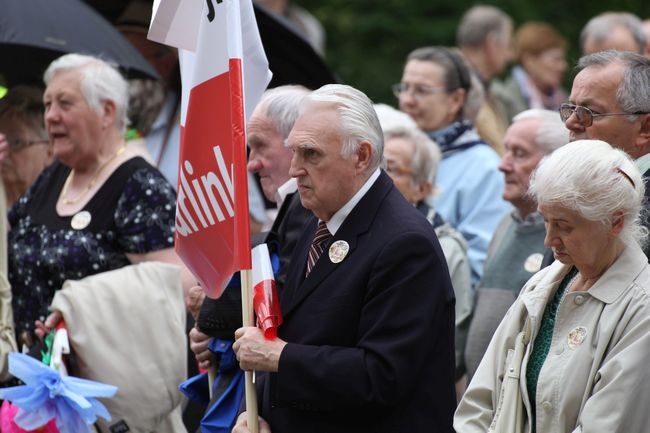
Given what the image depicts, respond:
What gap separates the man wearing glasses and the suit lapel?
0.75 metres

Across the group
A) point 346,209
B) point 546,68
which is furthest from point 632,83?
point 546,68

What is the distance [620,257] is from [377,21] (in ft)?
34.7

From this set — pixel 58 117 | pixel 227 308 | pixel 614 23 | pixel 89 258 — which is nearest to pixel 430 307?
pixel 227 308

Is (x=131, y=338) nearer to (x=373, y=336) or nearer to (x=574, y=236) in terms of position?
(x=373, y=336)

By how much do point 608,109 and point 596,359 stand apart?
108cm

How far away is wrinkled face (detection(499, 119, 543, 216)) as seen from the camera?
21.1 feet

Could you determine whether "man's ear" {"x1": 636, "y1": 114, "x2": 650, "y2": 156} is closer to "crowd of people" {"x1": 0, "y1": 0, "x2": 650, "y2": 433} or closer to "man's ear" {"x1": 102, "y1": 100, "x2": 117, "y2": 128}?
"crowd of people" {"x1": 0, "y1": 0, "x2": 650, "y2": 433}

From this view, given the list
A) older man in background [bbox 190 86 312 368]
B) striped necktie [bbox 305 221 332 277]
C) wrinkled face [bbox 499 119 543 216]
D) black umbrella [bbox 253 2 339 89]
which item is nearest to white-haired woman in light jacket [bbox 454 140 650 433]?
striped necktie [bbox 305 221 332 277]

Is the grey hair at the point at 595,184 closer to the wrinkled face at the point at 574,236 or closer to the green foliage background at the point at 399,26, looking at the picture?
the wrinkled face at the point at 574,236

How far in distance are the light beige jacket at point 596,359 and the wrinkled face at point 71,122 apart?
272cm

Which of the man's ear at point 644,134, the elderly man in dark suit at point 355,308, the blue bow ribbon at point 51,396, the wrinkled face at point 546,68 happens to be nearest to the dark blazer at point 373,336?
the elderly man in dark suit at point 355,308

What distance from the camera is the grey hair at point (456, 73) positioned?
796 centimetres

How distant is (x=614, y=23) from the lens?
31.3 ft

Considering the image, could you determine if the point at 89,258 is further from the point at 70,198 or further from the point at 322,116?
the point at 322,116
